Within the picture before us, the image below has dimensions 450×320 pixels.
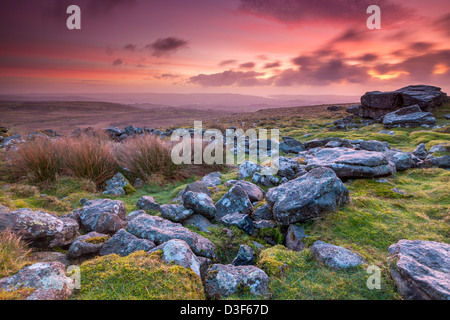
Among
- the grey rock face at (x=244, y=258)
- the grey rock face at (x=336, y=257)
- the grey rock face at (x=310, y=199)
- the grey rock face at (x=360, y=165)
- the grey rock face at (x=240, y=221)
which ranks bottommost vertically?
the grey rock face at (x=244, y=258)

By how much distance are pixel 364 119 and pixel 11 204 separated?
Answer: 23968 mm

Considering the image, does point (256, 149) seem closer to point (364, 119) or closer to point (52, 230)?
point (52, 230)

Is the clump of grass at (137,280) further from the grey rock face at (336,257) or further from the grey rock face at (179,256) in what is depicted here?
the grey rock face at (336,257)

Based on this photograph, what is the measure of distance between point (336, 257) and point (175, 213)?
284 cm

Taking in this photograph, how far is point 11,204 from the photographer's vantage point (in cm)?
459

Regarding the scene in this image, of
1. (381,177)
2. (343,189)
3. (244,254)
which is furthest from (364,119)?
(244,254)

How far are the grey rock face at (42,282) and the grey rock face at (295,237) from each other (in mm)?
2859

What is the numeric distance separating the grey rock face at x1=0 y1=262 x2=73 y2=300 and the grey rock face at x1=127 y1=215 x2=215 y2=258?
1.20 metres

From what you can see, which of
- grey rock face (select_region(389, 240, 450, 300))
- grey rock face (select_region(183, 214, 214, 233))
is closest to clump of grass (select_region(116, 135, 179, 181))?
grey rock face (select_region(183, 214, 214, 233))

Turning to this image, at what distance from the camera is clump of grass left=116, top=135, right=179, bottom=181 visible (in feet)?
26.2

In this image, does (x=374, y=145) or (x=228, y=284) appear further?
(x=374, y=145)

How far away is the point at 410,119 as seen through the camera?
15.4m

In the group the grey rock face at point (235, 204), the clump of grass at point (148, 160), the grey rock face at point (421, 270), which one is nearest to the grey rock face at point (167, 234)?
the grey rock face at point (235, 204)

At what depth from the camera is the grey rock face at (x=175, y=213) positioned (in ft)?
14.3
